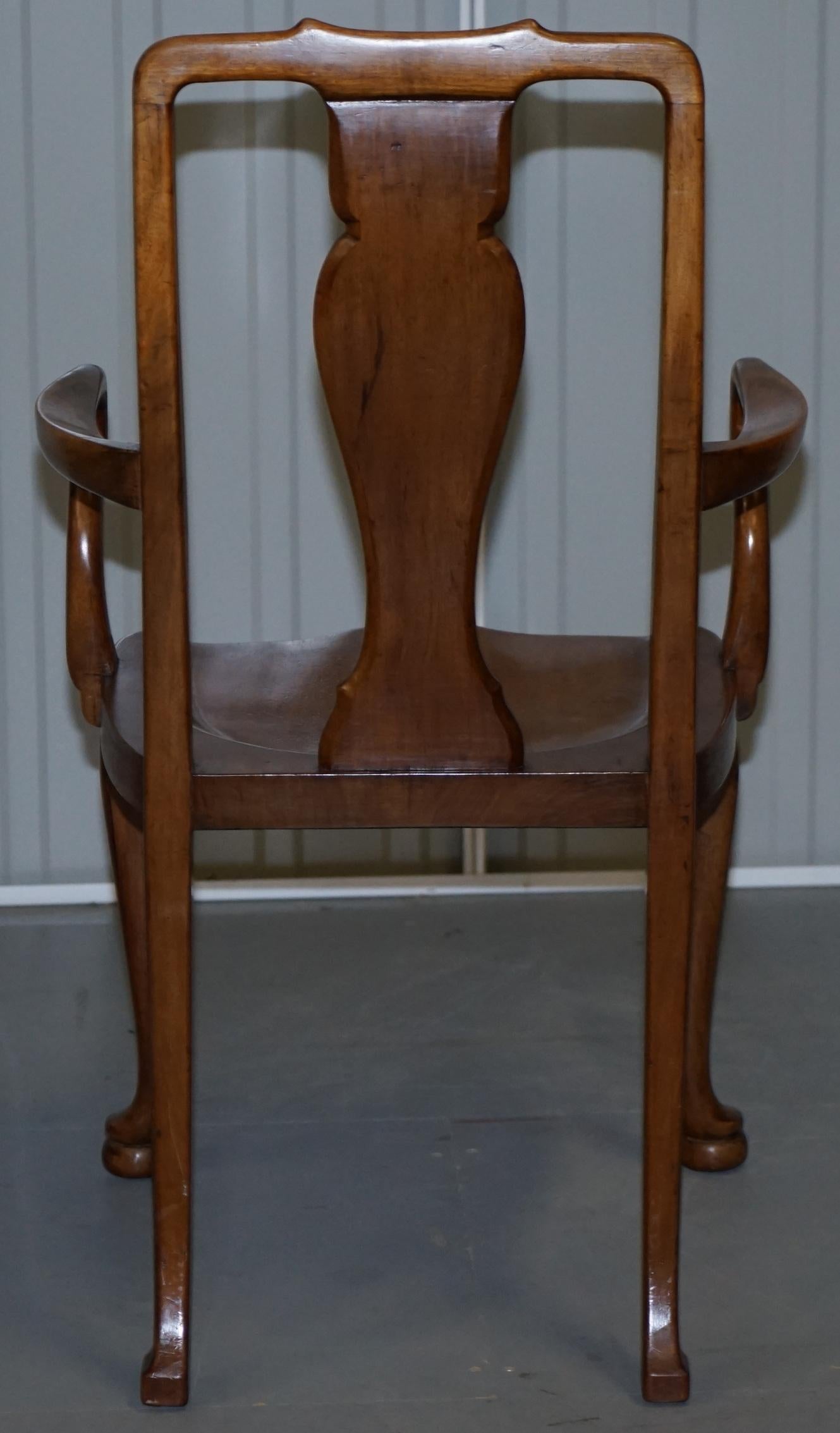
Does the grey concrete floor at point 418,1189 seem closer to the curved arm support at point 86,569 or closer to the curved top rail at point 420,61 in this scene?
the curved arm support at point 86,569

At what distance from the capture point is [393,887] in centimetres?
254

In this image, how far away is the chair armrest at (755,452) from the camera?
3.91 feet

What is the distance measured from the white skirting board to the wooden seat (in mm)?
943

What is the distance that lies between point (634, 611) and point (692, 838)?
4.52 feet

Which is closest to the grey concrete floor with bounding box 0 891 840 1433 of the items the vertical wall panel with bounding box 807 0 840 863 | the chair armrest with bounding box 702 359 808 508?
the vertical wall panel with bounding box 807 0 840 863

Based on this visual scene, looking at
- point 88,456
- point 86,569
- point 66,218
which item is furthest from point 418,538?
point 66,218

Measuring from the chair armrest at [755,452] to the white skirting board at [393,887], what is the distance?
128 cm

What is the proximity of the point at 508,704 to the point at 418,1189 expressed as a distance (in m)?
0.49

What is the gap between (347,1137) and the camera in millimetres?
1726

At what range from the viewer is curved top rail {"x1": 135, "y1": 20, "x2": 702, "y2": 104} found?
3.52 feet

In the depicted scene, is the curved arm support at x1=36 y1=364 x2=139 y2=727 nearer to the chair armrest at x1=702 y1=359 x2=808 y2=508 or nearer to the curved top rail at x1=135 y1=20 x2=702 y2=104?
the curved top rail at x1=135 y1=20 x2=702 y2=104

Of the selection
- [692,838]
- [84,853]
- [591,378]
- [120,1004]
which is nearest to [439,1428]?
[692,838]

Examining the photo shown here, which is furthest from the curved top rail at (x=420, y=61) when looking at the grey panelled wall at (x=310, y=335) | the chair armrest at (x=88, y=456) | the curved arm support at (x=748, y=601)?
the grey panelled wall at (x=310, y=335)

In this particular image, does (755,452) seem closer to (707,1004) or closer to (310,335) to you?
(707,1004)
